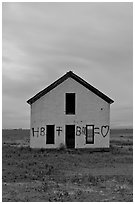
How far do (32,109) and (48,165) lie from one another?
1135 centimetres

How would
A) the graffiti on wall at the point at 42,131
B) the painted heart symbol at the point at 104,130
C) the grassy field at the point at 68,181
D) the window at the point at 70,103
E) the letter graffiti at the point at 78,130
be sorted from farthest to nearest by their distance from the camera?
the painted heart symbol at the point at 104,130 < the window at the point at 70,103 < the letter graffiti at the point at 78,130 < the graffiti on wall at the point at 42,131 < the grassy field at the point at 68,181

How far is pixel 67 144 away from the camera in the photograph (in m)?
29.6

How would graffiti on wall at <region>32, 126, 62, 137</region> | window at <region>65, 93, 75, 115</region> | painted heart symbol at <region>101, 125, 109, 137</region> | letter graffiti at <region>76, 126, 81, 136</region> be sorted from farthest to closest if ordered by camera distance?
painted heart symbol at <region>101, 125, 109, 137</region> < window at <region>65, 93, 75, 115</region> < letter graffiti at <region>76, 126, 81, 136</region> < graffiti on wall at <region>32, 126, 62, 137</region>

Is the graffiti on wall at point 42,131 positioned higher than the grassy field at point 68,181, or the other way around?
the graffiti on wall at point 42,131

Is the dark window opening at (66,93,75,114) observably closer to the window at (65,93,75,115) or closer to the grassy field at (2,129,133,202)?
the window at (65,93,75,115)

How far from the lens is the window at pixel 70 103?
29.7 m

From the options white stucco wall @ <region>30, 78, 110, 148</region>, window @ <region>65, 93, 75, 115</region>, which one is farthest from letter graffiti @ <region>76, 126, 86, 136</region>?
window @ <region>65, 93, 75, 115</region>

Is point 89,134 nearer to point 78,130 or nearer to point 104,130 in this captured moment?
point 78,130

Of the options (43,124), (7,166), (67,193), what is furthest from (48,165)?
(43,124)

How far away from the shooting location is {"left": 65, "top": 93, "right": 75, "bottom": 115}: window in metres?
29.7

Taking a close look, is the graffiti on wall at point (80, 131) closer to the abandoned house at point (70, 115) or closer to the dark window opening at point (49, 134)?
the abandoned house at point (70, 115)

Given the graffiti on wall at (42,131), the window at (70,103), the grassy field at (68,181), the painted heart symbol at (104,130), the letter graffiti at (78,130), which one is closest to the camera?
the grassy field at (68,181)

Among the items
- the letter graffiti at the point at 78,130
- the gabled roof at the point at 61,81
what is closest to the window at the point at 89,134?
the letter graffiti at the point at 78,130

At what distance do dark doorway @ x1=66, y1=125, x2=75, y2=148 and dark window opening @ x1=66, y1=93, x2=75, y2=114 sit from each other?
1254mm
